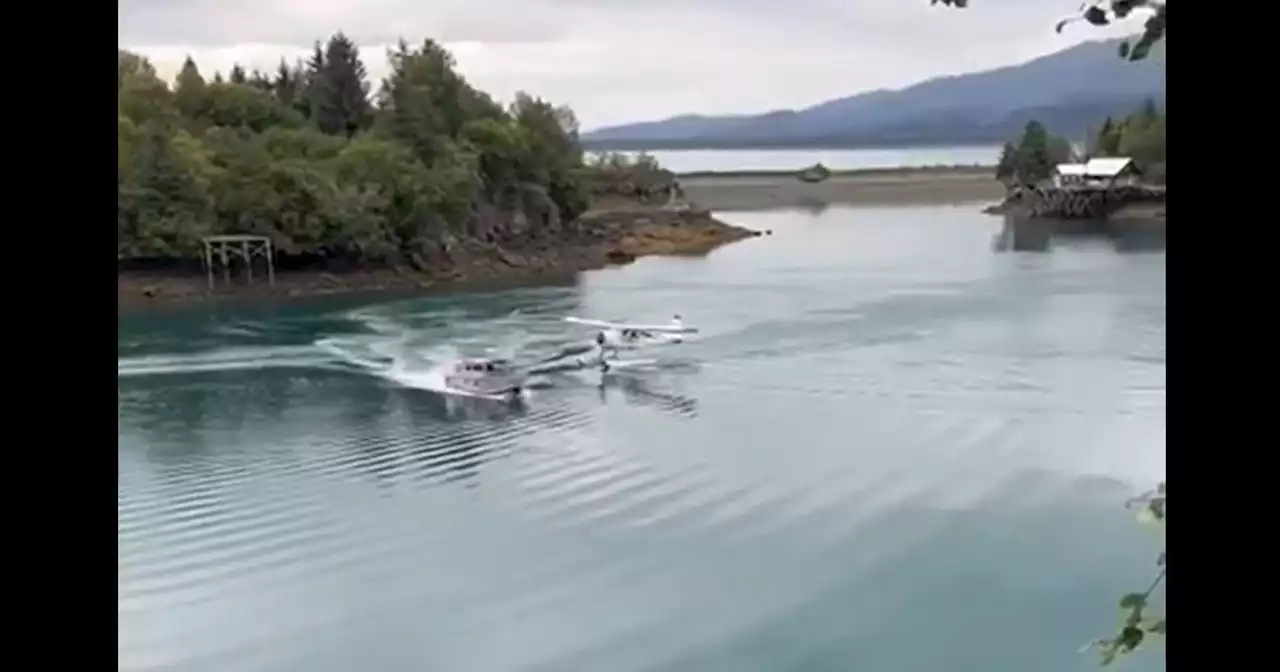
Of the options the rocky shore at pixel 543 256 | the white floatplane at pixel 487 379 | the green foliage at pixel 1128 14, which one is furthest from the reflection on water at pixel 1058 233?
the white floatplane at pixel 487 379

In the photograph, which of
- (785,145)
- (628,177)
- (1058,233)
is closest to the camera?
(1058,233)

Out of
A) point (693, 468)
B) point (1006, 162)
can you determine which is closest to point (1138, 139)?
point (1006, 162)

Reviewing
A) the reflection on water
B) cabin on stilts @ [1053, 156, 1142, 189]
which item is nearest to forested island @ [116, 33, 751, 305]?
the reflection on water

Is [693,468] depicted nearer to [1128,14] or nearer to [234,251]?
[234,251]

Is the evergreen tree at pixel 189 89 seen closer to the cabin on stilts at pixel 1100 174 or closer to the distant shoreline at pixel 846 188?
the distant shoreline at pixel 846 188

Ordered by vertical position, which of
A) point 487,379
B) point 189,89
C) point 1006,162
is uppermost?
point 189,89
